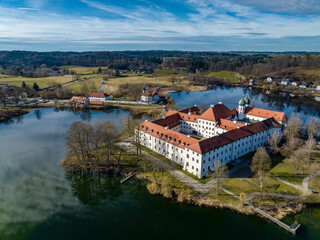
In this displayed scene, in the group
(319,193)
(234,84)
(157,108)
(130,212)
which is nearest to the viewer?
(130,212)

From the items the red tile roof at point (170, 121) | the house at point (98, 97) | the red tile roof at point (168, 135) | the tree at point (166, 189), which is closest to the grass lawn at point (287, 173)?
the red tile roof at point (168, 135)

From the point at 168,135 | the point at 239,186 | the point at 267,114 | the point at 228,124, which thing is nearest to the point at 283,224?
the point at 239,186

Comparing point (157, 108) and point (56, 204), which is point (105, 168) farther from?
point (157, 108)

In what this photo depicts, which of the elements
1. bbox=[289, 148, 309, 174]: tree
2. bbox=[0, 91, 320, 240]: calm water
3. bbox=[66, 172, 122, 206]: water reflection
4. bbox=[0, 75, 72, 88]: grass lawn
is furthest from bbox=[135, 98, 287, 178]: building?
bbox=[0, 75, 72, 88]: grass lawn

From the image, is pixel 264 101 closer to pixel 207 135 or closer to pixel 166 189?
pixel 207 135

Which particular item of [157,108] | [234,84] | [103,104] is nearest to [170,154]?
[157,108]

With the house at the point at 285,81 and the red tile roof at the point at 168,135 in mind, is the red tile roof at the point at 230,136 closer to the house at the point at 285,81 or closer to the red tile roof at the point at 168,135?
the red tile roof at the point at 168,135
